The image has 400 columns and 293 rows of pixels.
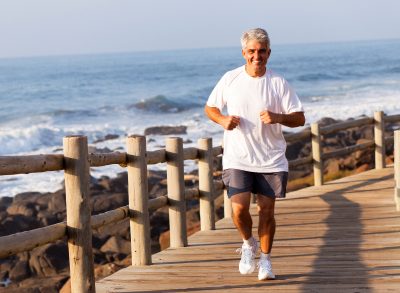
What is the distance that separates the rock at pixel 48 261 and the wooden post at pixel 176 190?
5.07 metres

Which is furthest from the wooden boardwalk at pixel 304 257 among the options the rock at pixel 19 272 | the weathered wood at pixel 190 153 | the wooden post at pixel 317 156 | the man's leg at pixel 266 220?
the rock at pixel 19 272

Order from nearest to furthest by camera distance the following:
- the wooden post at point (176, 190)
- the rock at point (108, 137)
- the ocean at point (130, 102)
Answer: the wooden post at point (176, 190) → the ocean at point (130, 102) → the rock at point (108, 137)

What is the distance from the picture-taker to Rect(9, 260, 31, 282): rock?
44.6ft

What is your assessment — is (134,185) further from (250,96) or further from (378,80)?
(378,80)

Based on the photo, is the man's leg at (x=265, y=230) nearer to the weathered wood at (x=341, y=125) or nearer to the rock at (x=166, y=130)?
the weathered wood at (x=341, y=125)

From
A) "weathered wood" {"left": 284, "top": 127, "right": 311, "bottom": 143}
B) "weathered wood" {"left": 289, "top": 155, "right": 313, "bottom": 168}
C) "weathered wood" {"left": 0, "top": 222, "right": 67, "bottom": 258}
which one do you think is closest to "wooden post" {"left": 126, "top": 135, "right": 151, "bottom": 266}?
"weathered wood" {"left": 0, "top": 222, "right": 67, "bottom": 258}

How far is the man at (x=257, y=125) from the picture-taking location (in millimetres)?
6594

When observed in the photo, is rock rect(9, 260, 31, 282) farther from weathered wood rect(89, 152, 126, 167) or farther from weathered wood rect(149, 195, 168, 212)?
weathered wood rect(89, 152, 126, 167)

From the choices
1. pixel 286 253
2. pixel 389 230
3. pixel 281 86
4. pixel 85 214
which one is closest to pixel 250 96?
pixel 281 86

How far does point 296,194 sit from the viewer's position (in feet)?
41.8

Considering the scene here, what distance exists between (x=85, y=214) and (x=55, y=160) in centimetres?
44

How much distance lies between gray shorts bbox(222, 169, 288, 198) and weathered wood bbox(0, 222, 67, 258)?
1216mm

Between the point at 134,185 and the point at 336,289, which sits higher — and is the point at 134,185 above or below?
above

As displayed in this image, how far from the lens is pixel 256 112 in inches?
261
